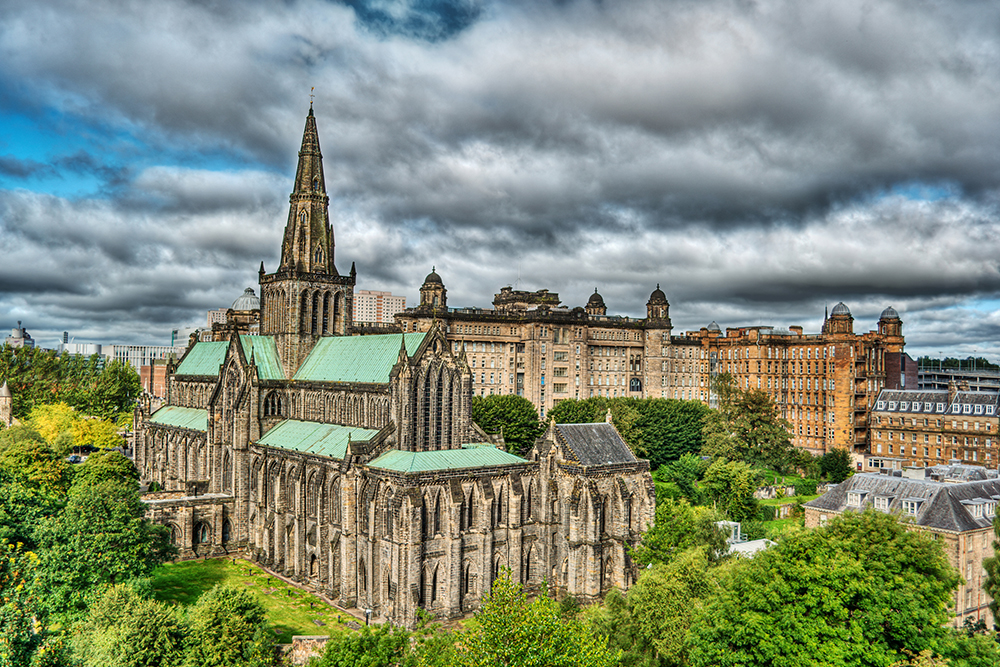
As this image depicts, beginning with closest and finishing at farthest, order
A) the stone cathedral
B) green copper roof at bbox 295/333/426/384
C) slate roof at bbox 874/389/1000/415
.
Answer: the stone cathedral, green copper roof at bbox 295/333/426/384, slate roof at bbox 874/389/1000/415

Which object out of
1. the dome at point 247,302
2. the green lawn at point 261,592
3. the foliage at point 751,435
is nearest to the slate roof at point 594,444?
the green lawn at point 261,592

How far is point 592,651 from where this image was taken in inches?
1286

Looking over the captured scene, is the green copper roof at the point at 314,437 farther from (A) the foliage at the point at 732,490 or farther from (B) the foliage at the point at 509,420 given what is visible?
(A) the foliage at the point at 732,490

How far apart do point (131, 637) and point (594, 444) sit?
43625mm

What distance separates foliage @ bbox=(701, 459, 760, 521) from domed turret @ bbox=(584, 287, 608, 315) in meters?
77.4

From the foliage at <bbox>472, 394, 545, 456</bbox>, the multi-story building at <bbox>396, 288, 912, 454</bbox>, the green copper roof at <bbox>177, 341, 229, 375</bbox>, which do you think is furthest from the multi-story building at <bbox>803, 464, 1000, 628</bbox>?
the green copper roof at <bbox>177, 341, 229, 375</bbox>

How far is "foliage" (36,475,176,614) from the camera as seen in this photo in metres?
49.4

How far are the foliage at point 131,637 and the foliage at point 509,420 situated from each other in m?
68.1

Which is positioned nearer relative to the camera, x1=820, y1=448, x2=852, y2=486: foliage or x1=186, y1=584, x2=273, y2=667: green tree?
x1=186, y1=584, x2=273, y2=667: green tree

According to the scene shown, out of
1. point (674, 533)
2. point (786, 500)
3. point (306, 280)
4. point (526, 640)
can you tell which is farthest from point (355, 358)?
point (786, 500)

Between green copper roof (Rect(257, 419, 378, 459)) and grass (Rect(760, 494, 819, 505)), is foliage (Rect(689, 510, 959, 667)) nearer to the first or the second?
green copper roof (Rect(257, 419, 378, 459))

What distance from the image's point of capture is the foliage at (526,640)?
3123 centimetres

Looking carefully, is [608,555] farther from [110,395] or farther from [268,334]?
[110,395]

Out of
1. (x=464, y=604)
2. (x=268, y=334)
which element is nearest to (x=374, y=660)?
(x=464, y=604)
